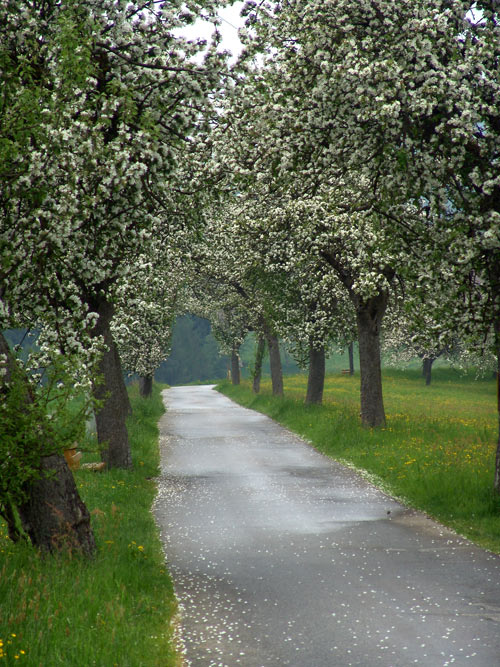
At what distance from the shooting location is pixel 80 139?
10.2 m

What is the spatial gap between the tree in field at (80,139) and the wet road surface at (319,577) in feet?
9.99

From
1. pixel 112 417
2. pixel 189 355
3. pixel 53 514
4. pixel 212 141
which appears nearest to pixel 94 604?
pixel 53 514

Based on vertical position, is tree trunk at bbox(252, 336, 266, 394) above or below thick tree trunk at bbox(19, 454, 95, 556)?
above

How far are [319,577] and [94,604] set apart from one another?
340cm

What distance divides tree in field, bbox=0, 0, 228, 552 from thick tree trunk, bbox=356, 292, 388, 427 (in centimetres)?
1268

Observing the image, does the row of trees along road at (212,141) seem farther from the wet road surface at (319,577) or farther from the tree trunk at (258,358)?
the tree trunk at (258,358)

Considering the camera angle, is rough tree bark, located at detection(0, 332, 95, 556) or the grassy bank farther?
the grassy bank

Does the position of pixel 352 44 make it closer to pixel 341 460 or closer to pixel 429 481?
pixel 429 481

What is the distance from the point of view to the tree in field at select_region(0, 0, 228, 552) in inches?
352

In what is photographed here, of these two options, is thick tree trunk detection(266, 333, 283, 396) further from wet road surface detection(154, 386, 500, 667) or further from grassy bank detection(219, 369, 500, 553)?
wet road surface detection(154, 386, 500, 667)

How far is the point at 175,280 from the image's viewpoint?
38.4 metres

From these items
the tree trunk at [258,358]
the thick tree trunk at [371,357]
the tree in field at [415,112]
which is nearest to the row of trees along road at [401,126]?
the tree in field at [415,112]

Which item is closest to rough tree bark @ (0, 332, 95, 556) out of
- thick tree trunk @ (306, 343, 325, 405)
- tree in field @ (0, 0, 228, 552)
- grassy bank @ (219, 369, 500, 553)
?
tree in field @ (0, 0, 228, 552)

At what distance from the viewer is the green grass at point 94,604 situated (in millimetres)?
6625
